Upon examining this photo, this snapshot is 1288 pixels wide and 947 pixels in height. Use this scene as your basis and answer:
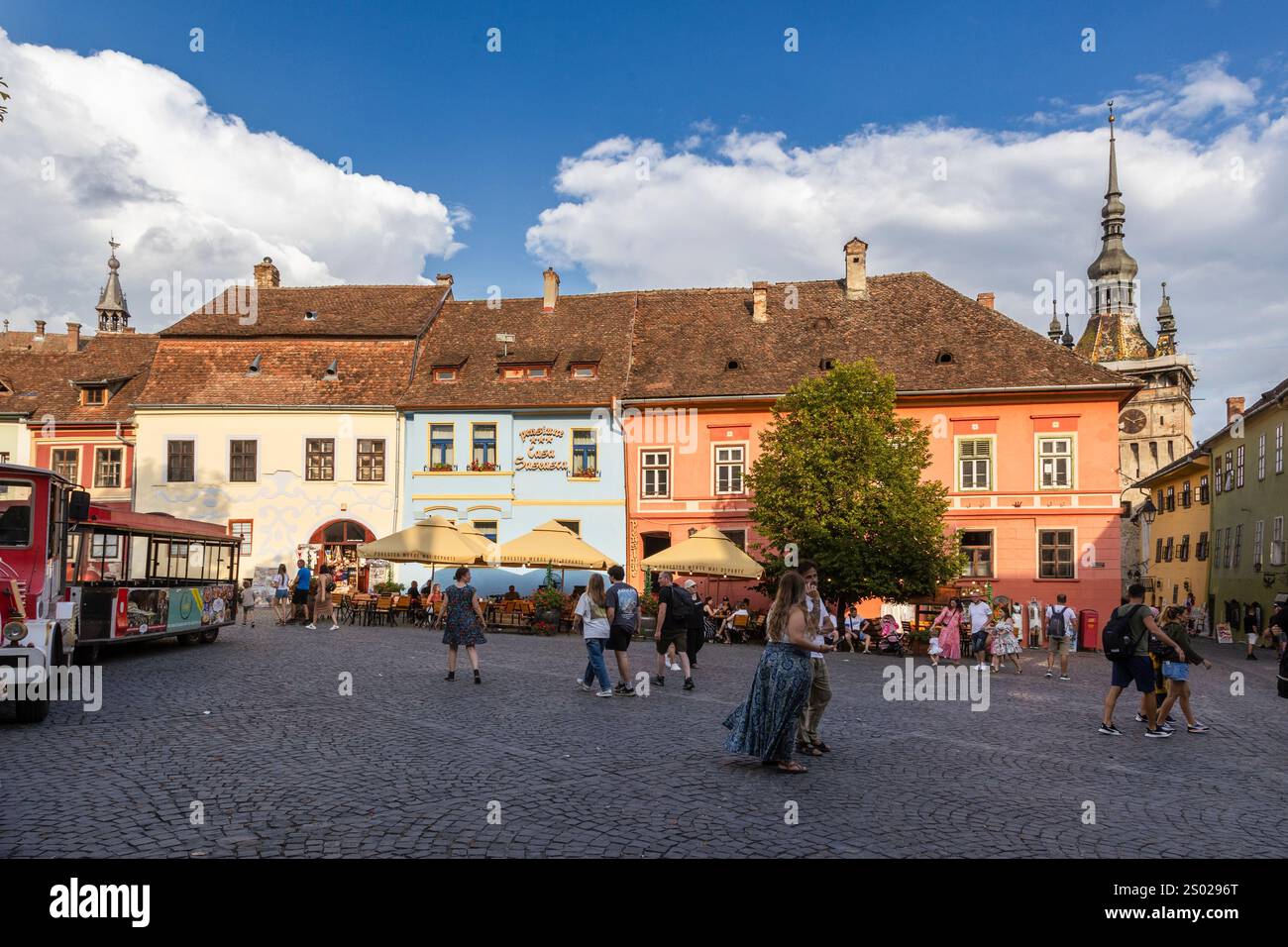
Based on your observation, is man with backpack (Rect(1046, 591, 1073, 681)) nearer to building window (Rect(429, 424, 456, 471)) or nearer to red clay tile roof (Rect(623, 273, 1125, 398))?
red clay tile roof (Rect(623, 273, 1125, 398))

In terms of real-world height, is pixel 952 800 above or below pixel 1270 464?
below

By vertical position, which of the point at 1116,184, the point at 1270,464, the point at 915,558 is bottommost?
the point at 915,558

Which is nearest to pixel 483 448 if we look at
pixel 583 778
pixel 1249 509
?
pixel 1249 509

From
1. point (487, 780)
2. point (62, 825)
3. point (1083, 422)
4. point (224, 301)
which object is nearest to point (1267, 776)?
point (487, 780)

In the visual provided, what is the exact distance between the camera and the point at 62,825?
6770mm

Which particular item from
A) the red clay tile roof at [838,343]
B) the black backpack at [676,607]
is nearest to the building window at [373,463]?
the red clay tile roof at [838,343]

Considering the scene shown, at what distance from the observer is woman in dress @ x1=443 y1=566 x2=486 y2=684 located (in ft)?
49.3

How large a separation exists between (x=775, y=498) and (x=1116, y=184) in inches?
3189

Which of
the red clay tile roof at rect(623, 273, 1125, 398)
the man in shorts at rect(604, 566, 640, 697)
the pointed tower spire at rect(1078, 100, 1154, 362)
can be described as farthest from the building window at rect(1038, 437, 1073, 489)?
the pointed tower spire at rect(1078, 100, 1154, 362)

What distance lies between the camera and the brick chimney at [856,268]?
1531 inches

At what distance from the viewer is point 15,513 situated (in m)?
12.4

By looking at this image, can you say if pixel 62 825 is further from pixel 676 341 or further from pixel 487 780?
pixel 676 341

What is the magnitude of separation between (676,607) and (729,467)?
20125mm
